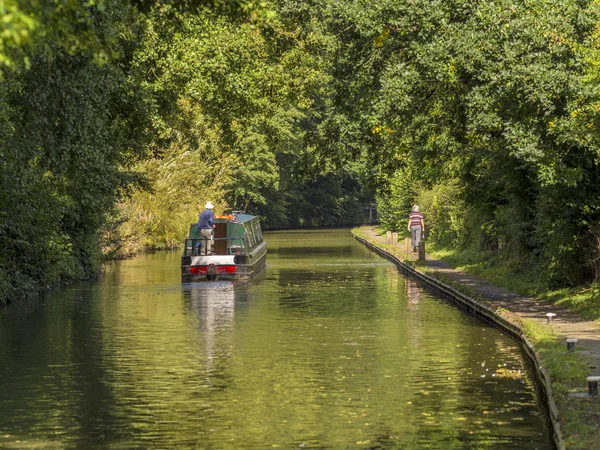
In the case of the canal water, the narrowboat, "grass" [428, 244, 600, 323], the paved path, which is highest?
the narrowboat

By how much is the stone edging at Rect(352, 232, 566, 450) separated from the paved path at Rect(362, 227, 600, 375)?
1.16 feet

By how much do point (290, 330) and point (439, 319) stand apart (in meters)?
3.68

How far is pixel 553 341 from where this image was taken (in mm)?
18594

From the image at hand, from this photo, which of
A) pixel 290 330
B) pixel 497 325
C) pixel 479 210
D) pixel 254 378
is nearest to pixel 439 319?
pixel 497 325

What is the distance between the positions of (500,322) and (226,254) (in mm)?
18073

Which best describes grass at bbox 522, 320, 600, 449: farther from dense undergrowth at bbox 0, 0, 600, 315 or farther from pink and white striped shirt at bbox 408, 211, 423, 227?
pink and white striped shirt at bbox 408, 211, 423, 227

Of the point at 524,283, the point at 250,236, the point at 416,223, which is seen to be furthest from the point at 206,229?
the point at 524,283

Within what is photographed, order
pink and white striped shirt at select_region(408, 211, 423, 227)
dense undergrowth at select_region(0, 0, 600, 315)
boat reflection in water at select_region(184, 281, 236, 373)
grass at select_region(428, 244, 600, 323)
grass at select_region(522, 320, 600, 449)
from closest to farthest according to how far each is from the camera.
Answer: grass at select_region(522, 320, 600, 449) < dense undergrowth at select_region(0, 0, 600, 315) < boat reflection in water at select_region(184, 281, 236, 373) < grass at select_region(428, 244, 600, 323) < pink and white striped shirt at select_region(408, 211, 423, 227)

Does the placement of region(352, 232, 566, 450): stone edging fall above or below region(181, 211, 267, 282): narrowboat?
below

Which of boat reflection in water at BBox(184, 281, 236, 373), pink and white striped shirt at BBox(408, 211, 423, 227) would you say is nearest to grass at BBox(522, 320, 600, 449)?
boat reflection in water at BBox(184, 281, 236, 373)

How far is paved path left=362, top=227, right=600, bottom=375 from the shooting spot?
18031 millimetres

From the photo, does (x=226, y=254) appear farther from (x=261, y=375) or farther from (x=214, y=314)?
(x=261, y=375)

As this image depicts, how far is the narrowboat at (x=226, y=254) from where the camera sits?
122 feet

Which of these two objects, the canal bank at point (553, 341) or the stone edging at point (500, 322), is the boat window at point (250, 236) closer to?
the stone edging at point (500, 322)
